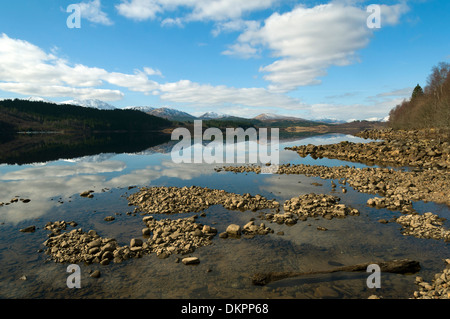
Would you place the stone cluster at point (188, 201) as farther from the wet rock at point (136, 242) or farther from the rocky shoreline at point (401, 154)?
the rocky shoreline at point (401, 154)

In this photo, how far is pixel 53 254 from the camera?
13.6m

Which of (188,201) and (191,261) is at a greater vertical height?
(188,201)

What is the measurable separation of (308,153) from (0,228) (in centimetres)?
5914

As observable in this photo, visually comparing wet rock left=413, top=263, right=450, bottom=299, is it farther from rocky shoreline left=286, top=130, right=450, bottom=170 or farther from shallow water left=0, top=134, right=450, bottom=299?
rocky shoreline left=286, top=130, right=450, bottom=170

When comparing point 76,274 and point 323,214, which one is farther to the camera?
point 323,214

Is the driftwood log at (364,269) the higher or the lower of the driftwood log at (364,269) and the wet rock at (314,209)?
the lower

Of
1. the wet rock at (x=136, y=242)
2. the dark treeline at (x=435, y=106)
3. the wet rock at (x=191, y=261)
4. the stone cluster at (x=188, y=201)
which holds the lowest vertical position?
the wet rock at (x=191, y=261)

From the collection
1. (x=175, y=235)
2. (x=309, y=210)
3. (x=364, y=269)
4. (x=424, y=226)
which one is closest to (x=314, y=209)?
(x=309, y=210)

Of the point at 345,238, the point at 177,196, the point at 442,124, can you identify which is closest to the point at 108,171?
the point at 177,196

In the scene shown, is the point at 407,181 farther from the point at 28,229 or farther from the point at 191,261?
the point at 28,229

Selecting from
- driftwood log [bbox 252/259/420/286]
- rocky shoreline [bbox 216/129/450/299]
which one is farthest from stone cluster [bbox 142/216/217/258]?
rocky shoreline [bbox 216/129/450/299]

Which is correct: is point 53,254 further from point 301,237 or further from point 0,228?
point 301,237

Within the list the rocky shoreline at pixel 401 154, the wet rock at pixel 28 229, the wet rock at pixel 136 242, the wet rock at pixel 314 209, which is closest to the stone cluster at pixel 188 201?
the wet rock at pixel 314 209

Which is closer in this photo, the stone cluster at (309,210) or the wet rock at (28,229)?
the wet rock at (28,229)
